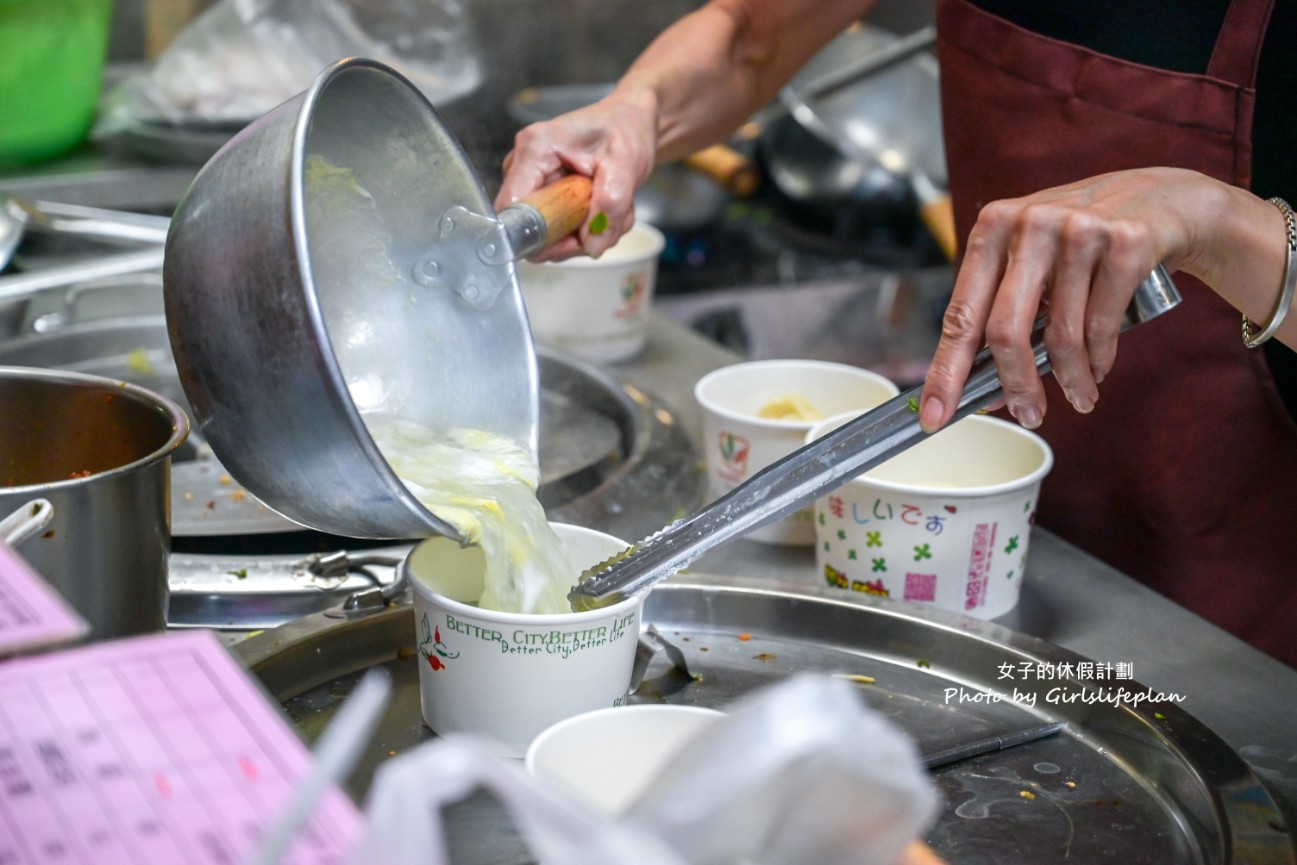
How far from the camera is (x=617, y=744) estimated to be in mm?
807

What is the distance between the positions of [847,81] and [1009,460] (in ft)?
4.66

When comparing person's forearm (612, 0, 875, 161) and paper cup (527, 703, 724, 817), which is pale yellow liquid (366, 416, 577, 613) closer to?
paper cup (527, 703, 724, 817)

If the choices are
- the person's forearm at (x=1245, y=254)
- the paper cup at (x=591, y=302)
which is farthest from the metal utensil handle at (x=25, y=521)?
the paper cup at (x=591, y=302)

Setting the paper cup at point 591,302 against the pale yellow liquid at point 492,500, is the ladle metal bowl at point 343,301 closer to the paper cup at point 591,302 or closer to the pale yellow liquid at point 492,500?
the pale yellow liquid at point 492,500

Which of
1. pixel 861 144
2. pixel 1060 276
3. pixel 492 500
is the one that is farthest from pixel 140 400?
pixel 861 144

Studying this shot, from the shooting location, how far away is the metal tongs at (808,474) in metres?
1.00

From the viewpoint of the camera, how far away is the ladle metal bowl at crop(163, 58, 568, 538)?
0.82 meters

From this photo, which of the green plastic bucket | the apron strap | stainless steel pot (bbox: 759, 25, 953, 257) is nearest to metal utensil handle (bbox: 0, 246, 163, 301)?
the green plastic bucket

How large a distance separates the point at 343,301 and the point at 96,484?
0.31m

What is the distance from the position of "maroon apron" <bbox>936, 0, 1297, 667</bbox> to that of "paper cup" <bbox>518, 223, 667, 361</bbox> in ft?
1.70

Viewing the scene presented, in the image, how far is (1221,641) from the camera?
1.26 metres

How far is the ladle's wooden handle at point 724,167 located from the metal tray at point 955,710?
159 centimetres

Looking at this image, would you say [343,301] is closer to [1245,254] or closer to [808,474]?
[808,474]

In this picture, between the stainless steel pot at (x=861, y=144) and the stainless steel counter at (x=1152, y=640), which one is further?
the stainless steel pot at (x=861, y=144)
